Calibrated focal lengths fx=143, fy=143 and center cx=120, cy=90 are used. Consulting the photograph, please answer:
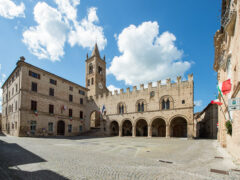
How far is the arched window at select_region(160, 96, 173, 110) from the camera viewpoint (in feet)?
77.6

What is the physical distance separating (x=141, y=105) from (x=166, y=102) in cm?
465

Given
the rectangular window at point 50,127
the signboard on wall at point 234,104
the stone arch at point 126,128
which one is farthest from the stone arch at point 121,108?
the signboard on wall at point 234,104

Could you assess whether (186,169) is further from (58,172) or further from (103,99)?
(103,99)

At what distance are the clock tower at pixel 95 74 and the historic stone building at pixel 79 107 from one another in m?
7.44

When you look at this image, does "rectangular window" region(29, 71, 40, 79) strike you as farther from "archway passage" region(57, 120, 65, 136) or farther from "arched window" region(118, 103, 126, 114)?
"arched window" region(118, 103, 126, 114)

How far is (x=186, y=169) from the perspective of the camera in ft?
18.7

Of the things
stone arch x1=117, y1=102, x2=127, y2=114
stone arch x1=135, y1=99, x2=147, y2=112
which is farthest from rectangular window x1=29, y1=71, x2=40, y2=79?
stone arch x1=135, y1=99, x2=147, y2=112

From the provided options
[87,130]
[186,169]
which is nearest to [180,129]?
[87,130]

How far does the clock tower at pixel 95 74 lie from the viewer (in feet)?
132

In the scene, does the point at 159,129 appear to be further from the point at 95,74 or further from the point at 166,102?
the point at 95,74

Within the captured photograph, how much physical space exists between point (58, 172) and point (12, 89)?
2548 cm

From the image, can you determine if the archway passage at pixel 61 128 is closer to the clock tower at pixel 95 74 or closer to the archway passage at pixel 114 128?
the archway passage at pixel 114 128

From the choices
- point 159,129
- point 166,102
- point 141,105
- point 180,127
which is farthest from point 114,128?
point 166,102

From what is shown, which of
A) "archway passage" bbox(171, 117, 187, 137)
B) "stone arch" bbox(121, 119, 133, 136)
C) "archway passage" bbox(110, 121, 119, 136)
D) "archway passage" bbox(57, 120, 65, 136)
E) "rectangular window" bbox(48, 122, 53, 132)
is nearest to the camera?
"rectangular window" bbox(48, 122, 53, 132)
